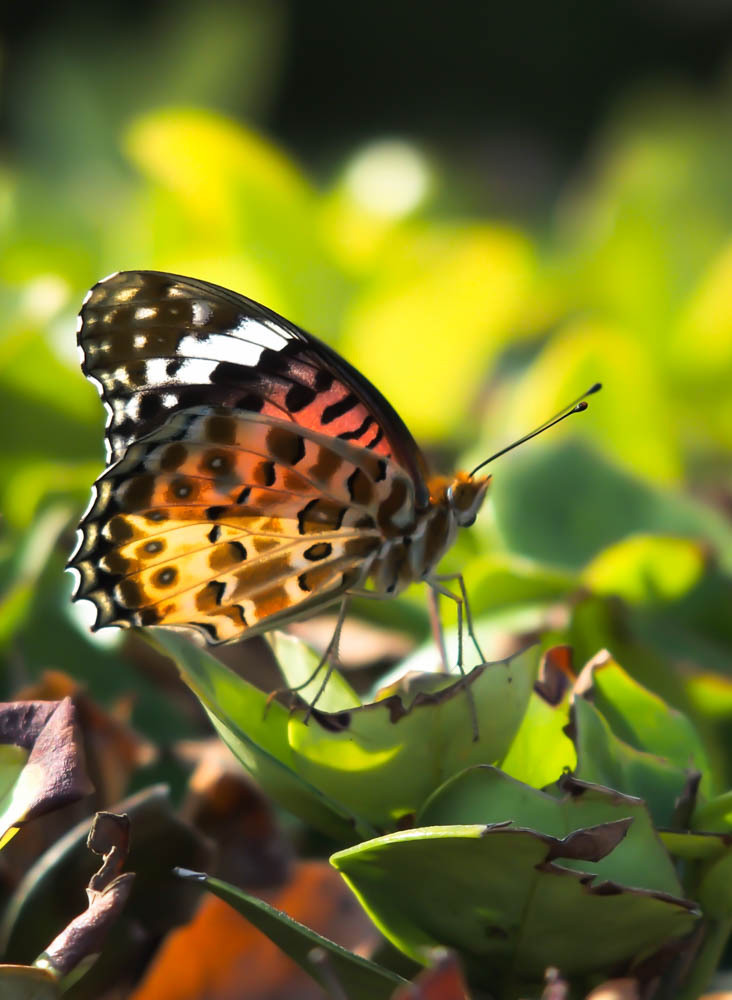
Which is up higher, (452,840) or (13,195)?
(13,195)

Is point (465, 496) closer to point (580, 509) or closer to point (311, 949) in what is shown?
point (580, 509)

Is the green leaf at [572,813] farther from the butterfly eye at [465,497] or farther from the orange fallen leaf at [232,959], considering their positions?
the butterfly eye at [465,497]

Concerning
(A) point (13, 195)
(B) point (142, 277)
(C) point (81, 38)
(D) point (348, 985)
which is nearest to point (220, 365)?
(B) point (142, 277)

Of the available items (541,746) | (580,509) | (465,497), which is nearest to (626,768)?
(541,746)

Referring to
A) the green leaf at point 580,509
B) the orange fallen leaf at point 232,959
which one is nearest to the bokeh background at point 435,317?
the green leaf at point 580,509

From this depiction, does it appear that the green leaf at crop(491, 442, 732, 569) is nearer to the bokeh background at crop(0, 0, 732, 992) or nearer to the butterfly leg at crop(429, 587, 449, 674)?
the bokeh background at crop(0, 0, 732, 992)

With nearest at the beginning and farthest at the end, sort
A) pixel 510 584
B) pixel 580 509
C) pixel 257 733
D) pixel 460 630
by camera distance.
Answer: pixel 257 733 → pixel 460 630 → pixel 510 584 → pixel 580 509

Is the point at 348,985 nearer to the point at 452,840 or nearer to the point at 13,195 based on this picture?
the point at 452,840
